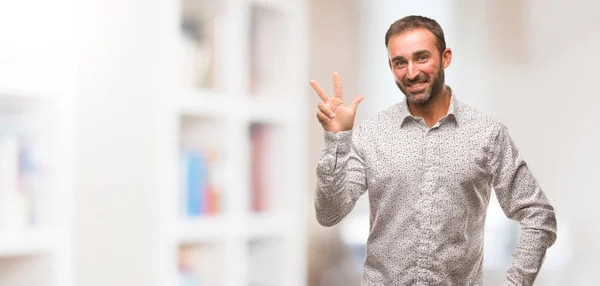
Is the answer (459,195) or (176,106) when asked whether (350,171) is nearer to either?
(459,195)

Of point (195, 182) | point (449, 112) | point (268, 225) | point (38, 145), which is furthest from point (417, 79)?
point (268, 225)

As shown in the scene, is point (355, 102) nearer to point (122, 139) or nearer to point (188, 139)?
point (122, 139)

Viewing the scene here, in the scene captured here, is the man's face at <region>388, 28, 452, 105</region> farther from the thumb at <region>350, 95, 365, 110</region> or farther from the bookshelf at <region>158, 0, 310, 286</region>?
the bookshelf at <region>158, 0, 310, 286</region>

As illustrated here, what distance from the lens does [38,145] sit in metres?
2.10

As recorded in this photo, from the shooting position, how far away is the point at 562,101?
346cm

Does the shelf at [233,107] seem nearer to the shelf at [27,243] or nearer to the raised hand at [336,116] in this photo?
the shelf at [27,243]

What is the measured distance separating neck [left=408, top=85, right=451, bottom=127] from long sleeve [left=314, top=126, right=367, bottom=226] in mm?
122

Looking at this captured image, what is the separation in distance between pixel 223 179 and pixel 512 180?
1.27 m

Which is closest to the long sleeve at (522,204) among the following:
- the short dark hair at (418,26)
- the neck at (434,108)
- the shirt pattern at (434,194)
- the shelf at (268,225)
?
the shirt pattern at (434,194)

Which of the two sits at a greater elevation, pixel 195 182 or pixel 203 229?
pixel 195 182

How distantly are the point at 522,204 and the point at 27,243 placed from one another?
3.86 ft

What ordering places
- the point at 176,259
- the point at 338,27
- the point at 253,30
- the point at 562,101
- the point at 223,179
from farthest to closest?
the point at 338,27, the point at 562,101, the point at 253,30, the point at 223,179, the point at 176,259

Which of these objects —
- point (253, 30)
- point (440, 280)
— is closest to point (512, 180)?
point (440, 280)

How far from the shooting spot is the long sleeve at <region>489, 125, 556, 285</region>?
4.75 feet
